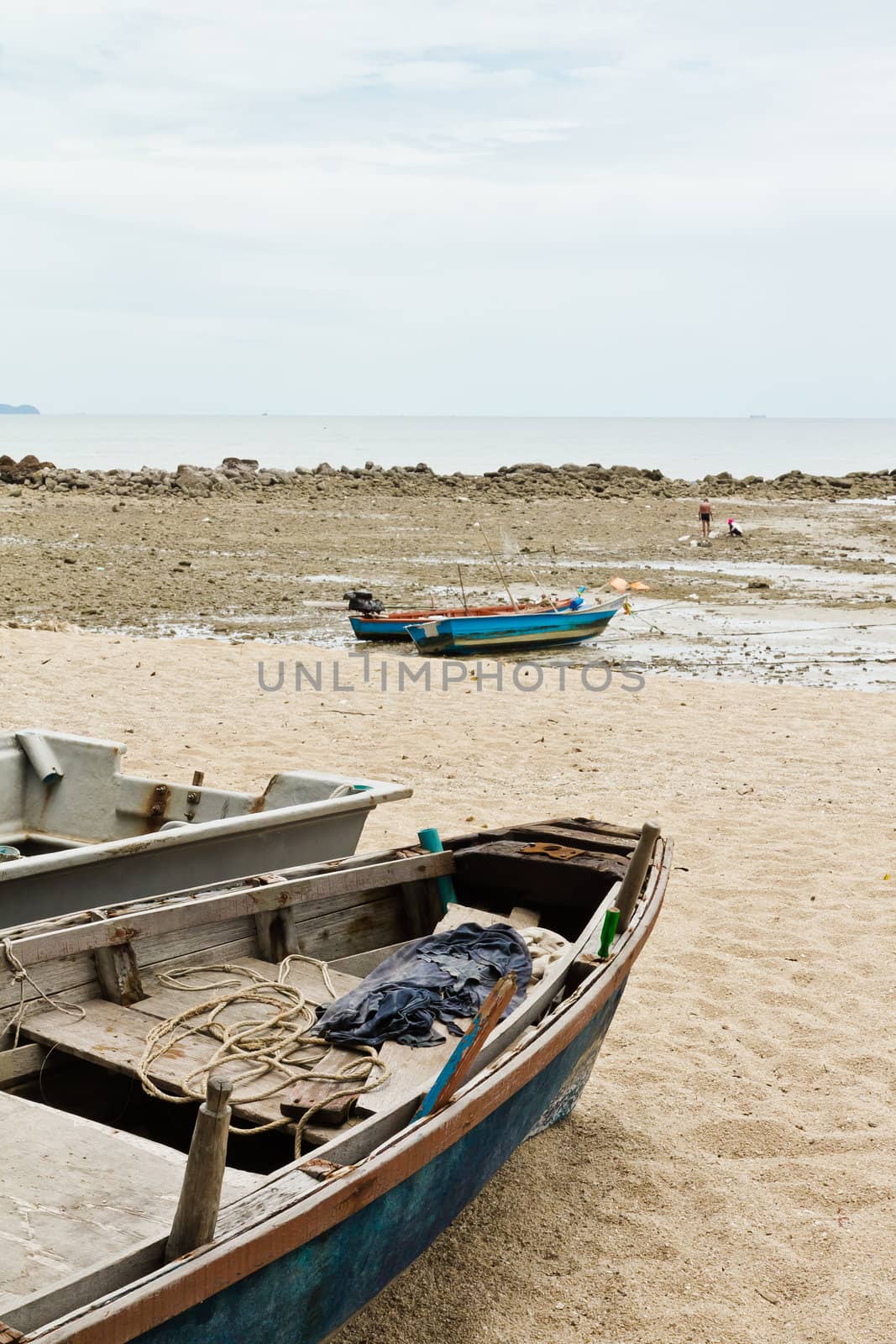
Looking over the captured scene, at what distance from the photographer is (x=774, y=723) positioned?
1118 cm

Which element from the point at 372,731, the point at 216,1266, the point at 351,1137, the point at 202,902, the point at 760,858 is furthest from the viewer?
the point at 372,731

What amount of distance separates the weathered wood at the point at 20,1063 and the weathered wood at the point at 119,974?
0.35m

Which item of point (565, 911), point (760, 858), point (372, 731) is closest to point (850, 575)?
point (372, 731)

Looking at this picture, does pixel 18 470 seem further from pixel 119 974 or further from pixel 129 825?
pixel 119 974

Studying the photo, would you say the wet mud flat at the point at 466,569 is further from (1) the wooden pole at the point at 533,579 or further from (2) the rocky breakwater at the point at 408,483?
(2) the rocky breakwater at the point at 408,483

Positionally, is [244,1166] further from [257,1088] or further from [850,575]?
[850,575]

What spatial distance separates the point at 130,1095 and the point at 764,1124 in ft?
7.78

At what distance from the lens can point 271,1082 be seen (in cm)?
385

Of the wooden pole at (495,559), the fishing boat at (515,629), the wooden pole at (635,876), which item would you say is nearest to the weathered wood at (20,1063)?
the wooden pole at (635,876)

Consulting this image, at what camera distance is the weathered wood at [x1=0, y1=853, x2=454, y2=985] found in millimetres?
4141

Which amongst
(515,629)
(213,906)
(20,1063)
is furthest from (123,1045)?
(515,629)

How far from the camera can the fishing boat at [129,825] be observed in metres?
5.04

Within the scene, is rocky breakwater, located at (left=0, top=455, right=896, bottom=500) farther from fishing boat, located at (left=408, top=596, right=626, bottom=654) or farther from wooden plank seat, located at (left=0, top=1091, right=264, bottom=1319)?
wooden plank seat, located at (left=0, top=1091, right=264, bottom=1319)

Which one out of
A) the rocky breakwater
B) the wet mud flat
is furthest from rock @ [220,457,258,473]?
the wet mud flat
